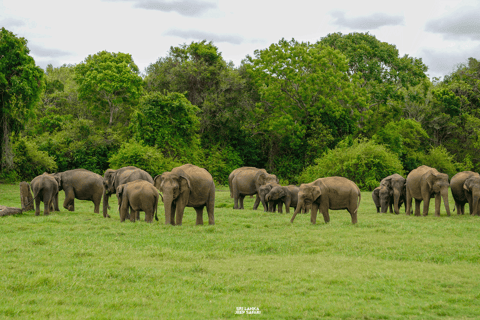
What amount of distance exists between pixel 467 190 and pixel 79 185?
15.4 metres

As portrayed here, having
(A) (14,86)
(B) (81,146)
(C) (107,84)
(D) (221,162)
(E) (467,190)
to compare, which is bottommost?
(E) (467,190)

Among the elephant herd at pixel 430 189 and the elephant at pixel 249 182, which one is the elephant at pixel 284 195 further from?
the elephant herd at pixel 430 189

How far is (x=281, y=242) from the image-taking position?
12398mm

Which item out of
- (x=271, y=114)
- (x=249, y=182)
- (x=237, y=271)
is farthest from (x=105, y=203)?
(x=271, y=114)

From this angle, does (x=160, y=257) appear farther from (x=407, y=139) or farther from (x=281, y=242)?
(x=407, y=139)

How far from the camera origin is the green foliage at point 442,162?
45.6 m

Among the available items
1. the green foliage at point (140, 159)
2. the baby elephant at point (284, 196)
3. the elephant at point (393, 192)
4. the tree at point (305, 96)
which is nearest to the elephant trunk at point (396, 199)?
the elephant at point (393, 192)

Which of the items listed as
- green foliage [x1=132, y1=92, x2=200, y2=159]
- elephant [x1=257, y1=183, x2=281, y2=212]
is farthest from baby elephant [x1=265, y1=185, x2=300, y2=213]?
green foliage [x1=132, y1=92, x2=200, y2=159]

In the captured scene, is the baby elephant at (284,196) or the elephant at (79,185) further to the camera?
the baby elephant at (284,196)

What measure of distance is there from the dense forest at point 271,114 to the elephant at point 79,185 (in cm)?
1484

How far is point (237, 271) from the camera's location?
940 cm

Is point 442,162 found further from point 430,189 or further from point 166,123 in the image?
point 430,189

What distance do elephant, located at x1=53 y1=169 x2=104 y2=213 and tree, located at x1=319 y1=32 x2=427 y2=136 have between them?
34.2m

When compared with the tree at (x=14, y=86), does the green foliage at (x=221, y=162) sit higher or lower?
lower
